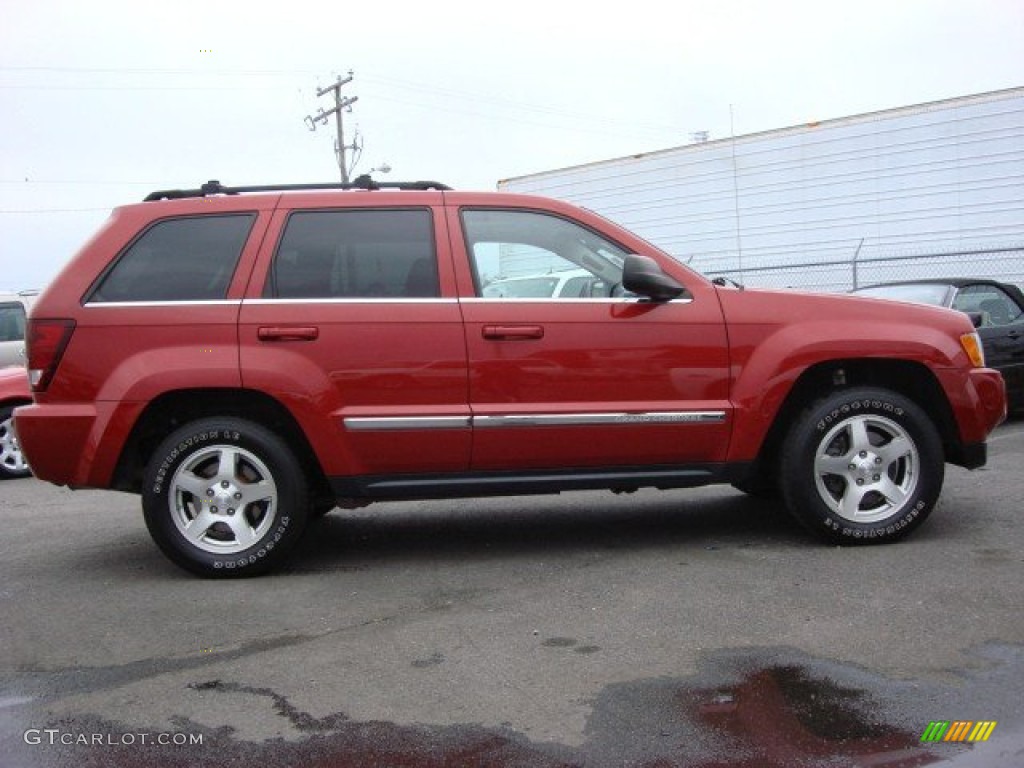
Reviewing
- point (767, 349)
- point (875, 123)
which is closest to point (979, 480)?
point (767, 349)

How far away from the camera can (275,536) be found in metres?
4.82

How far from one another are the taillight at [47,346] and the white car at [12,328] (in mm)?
7313

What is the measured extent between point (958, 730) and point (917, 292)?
6992mm

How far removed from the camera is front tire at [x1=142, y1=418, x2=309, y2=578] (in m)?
4.79

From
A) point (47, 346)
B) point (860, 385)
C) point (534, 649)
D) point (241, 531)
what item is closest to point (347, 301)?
point (241, 531)

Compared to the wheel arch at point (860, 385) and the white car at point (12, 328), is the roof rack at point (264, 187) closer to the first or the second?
the wheel arch at point (860, 385)

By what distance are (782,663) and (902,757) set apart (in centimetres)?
73

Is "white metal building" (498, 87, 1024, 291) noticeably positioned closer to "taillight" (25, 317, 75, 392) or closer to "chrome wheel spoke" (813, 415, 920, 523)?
"chrome wheel spoke" (813, 415, 920, 523)

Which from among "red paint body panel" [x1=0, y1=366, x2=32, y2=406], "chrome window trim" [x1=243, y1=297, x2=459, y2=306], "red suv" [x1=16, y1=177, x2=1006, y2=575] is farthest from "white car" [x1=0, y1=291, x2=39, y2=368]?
"chrome window trim" [x1=243, y1=297, x2=459, y2=306]

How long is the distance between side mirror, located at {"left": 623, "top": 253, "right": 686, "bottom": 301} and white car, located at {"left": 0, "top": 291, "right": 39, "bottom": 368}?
29.6 ft

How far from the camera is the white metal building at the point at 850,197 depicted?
13.8 m

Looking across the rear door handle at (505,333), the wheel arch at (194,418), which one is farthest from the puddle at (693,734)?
the rear door handle at (505,333)

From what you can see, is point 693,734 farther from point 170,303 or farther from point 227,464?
point 170,303

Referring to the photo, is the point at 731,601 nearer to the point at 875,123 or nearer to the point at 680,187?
the point at 875,123
